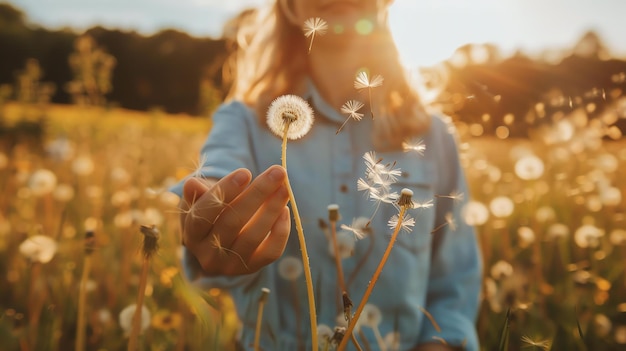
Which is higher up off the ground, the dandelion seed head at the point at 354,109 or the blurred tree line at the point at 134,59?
the blurred tree line at the point at 134,59

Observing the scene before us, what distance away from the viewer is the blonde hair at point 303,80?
103 cm

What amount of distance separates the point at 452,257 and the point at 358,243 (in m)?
0.26

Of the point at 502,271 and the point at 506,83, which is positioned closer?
the point at 506,83

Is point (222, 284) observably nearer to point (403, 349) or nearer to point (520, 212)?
point (403, 349)

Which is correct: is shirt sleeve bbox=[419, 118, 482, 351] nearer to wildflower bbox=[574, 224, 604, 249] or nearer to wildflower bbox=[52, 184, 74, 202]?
wildflower bbox=[574, 224, 604, 249]

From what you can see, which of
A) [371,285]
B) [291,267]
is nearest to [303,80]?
[291,267]

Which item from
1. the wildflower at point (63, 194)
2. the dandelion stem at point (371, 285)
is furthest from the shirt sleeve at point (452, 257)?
the wildflower at point (63, 194)

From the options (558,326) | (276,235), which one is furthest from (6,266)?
(558,326)

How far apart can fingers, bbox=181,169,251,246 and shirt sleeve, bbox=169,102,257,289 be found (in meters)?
0.22

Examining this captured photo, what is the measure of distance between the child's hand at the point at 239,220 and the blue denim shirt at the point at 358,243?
16.8 inches

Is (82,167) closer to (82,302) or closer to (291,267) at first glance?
(291,267)

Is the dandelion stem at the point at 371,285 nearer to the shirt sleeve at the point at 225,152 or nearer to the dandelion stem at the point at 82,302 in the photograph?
the dandelion stem at the point at 82,302

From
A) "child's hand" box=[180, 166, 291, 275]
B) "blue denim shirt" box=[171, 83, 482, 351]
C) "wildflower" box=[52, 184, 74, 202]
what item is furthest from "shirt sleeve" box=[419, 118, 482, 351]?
"wildflower" box=[52, 184, 74, 202]

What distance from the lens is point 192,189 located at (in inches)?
17.0
